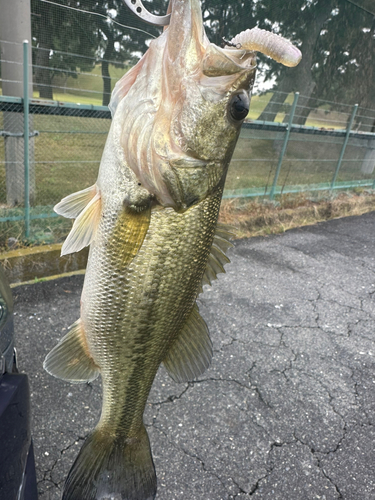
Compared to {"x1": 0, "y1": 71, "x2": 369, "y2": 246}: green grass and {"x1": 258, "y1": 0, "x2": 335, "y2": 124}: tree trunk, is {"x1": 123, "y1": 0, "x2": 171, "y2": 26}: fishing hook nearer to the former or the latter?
{"x1": 0, "y1": 71, "x2": 369, "y2": 246}: green grass

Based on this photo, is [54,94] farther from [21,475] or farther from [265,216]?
[21,475]

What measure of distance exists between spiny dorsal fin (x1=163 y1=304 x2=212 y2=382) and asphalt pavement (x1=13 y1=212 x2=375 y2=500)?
3.66 feet

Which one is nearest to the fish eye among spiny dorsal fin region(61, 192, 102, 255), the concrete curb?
spiny dorsal fin region(61, 192, 102, 255)

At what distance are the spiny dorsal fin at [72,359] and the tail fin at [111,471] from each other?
0.89 feet

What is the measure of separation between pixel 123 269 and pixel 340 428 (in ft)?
7.42

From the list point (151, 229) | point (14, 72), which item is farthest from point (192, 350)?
point (14, 72)

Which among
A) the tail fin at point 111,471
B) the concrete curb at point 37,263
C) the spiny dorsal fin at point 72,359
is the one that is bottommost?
the concrete curb at point 37,263

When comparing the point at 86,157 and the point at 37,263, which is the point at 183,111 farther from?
the point at 86,157

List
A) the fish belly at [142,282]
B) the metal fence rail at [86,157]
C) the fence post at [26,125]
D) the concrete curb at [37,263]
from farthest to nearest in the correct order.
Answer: the metal fence rail at [86,157] → the concrete curb at [37,263] → the fence post at [26,125] → the fish belly at [142,282]

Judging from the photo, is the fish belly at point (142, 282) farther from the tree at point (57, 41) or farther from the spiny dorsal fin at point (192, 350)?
the tree at point (57, 41)

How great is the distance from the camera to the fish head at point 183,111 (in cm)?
110

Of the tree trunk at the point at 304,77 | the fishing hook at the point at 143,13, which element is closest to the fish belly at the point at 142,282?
the fishing hook at the point at 143,13

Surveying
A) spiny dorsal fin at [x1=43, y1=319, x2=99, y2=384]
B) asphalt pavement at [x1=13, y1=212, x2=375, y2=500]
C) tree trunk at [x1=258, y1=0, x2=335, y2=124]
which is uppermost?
tree trunk at [x1=258, y1=0, x2=335, y2=124]

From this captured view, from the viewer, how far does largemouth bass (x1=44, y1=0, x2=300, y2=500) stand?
3.68 ft
